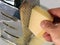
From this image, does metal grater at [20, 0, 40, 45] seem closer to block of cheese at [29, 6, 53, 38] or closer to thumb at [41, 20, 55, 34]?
block of cheese at [29, 6, 53, 38]

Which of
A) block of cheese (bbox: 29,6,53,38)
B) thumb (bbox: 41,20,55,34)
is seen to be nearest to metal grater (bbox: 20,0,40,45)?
block of cheese (bbox: 29,6,53,38)

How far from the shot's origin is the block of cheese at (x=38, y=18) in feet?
1.94

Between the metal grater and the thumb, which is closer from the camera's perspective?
the thumb

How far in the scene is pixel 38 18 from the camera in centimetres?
62

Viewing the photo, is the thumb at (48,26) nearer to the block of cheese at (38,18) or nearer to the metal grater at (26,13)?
the block of cheese at (38,18)

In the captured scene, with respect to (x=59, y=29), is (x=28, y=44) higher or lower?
lower

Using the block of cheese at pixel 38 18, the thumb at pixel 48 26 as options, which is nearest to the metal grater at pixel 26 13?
the block of cheese at pixel 38 18

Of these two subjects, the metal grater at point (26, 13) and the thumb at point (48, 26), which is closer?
the thumb at point (48, 26)

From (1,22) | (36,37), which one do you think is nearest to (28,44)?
(36,37)

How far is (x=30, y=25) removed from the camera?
0.68m

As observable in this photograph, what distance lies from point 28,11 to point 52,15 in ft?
0.33

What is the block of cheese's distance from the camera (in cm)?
59

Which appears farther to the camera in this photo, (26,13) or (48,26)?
(26,13)

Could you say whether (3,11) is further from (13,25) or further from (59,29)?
(59,29)
